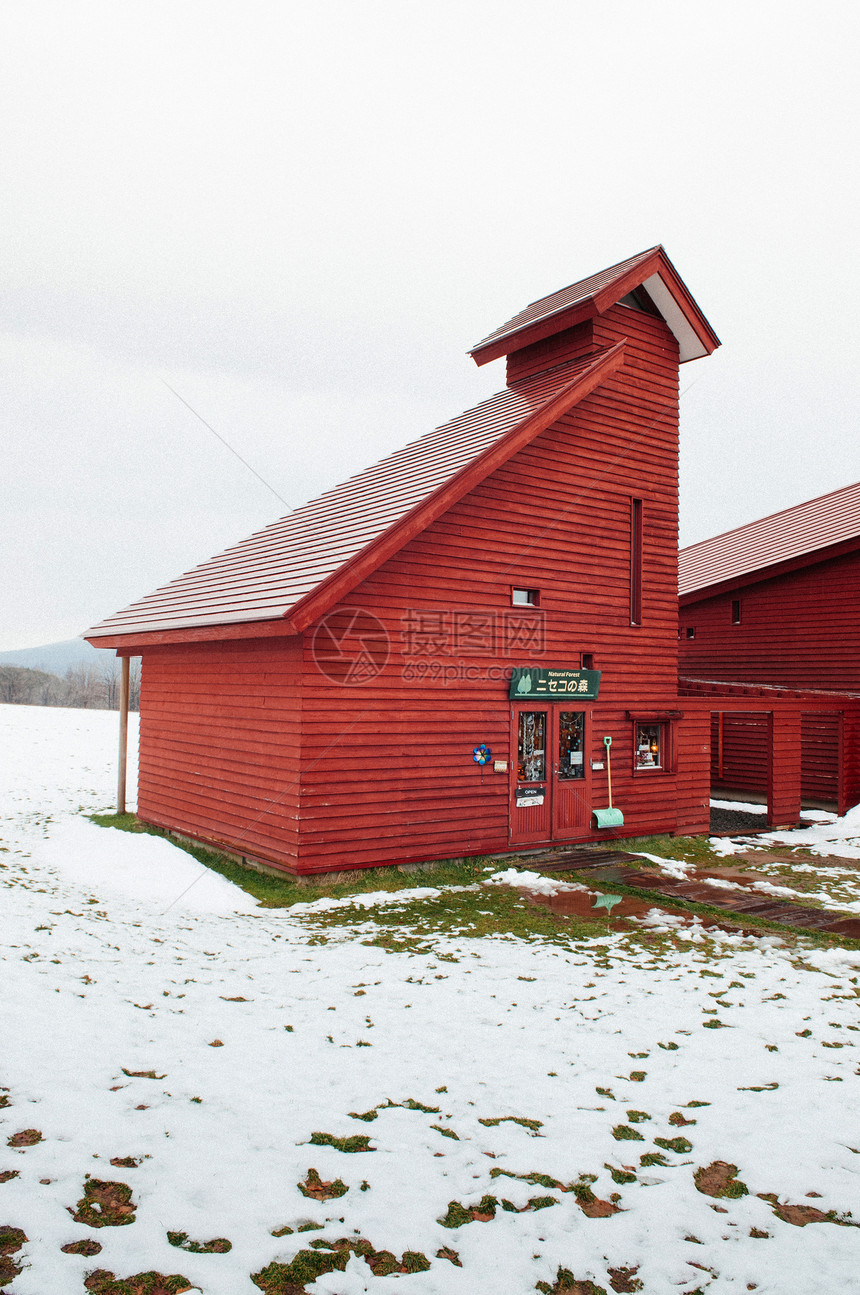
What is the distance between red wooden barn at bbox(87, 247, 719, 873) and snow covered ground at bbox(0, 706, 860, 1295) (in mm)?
3077

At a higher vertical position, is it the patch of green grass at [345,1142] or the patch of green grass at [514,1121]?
the patch of green grass at [345,1142]

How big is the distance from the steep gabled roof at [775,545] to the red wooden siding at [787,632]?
1.80ft

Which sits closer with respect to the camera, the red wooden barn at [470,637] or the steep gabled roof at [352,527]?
the steep gabled roof at [352,527]

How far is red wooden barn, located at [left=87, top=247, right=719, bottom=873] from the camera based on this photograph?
35.3 feet

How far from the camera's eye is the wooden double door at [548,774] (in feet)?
41.6

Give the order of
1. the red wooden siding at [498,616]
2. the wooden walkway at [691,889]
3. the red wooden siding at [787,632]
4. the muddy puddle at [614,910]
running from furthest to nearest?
1. the red wooden siding at [787,632]
2. the red wooden siding at [498,616]
3. the wooden walkway at [691,889]
4. the muddy puddle at [614,910]

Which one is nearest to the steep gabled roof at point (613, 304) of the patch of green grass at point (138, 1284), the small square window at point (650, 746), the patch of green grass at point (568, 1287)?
the small square window at point (650, 746)

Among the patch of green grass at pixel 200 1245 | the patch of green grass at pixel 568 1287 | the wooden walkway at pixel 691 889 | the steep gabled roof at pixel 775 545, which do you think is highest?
the steep gabled roof at pixel 775 545

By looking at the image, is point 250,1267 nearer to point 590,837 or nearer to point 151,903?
point 151,903

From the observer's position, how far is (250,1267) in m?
3.30

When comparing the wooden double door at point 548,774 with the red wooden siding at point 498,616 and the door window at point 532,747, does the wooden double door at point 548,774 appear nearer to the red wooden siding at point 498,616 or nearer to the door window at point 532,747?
the door window at point 532,747

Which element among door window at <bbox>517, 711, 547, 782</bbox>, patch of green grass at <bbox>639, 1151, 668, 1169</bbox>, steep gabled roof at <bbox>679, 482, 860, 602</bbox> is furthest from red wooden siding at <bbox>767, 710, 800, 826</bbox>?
patch of green grass at <bbox>639, 1151, 668, 1169</bbox>

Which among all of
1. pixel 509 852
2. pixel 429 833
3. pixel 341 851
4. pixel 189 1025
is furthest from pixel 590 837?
pixel 189 1025

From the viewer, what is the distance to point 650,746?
14.9m
